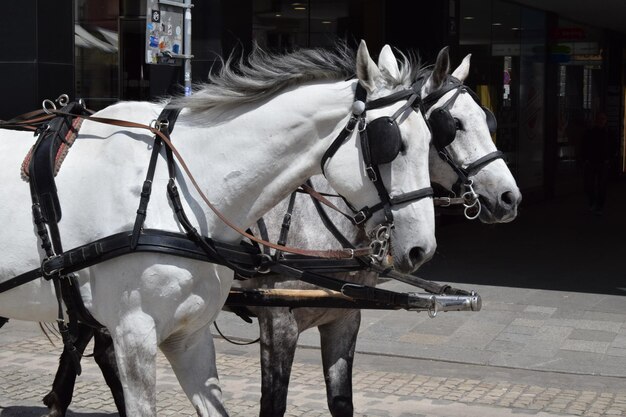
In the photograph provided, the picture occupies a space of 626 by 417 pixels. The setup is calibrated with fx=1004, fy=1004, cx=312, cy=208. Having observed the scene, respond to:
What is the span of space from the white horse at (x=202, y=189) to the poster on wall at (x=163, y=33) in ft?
14.7

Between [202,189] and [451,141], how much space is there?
3.80 feet

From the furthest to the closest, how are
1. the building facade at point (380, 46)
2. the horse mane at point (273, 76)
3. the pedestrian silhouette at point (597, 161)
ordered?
the pedestrian silhouette at point (597, 161)
the building facade at point (380, 46)
the horse mane at point (273, 76)

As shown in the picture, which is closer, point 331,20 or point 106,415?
point 106,415

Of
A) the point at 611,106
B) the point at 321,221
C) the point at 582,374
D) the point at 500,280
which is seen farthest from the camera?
the point at 611,106

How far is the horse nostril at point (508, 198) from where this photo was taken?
4473 millimetres

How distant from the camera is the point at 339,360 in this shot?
17.2 ft

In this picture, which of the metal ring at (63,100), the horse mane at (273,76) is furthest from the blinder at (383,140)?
the metal ring at (63,100)

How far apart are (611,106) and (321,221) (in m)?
23.7

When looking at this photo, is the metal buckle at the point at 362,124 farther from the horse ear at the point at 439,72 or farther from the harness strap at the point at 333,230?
the harness strap at the point at 333,230

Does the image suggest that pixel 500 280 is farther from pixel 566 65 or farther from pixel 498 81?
pixel 566 65

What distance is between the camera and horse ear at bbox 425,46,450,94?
13.7 ft

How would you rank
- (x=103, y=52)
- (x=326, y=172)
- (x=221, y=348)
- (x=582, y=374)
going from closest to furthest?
(x=326, y=172), (x=582, y=374), (x=221, y=348), (x=103, y=52)

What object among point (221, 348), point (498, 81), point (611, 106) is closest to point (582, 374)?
point (221, 348)

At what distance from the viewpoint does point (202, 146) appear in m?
4.09
